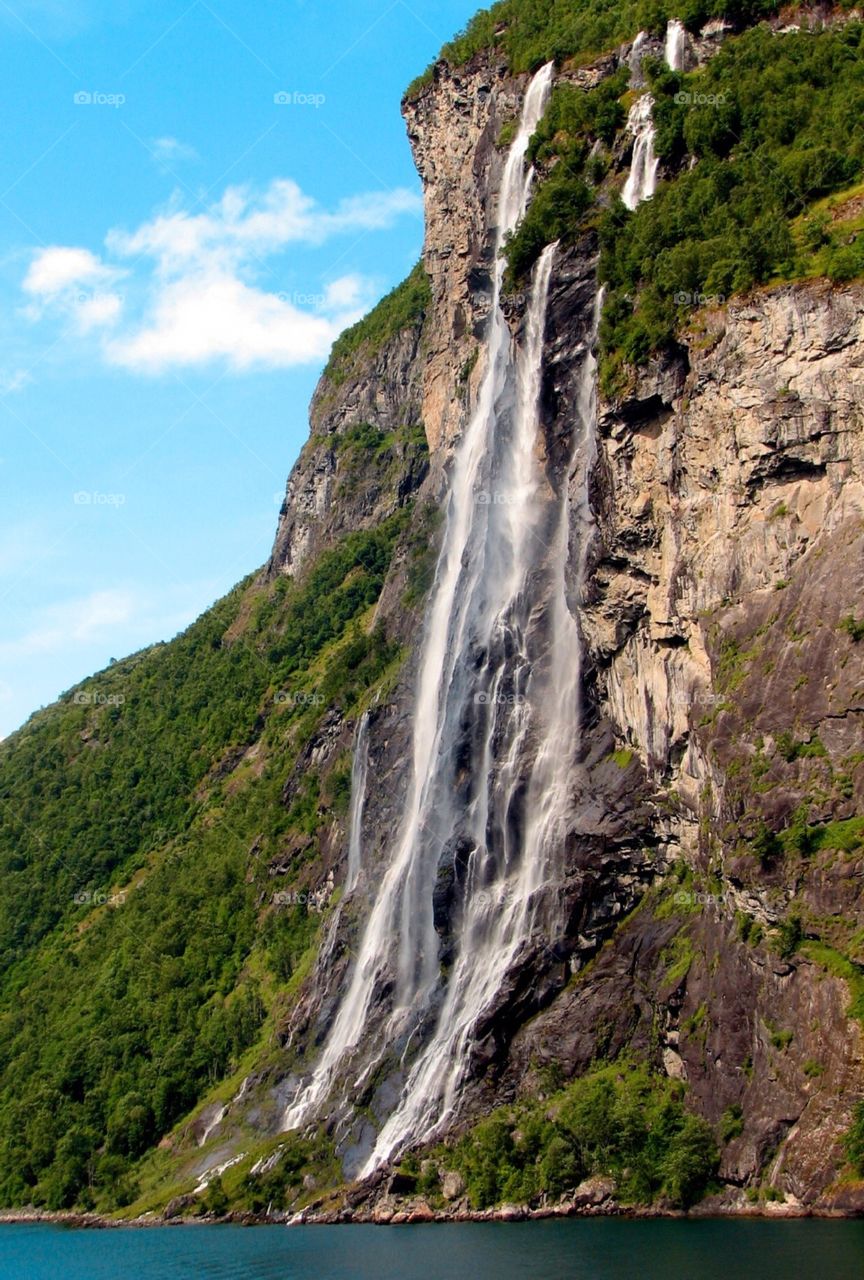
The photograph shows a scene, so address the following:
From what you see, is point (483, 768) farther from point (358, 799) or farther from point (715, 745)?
point (715, 745)

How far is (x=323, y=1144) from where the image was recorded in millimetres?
74625

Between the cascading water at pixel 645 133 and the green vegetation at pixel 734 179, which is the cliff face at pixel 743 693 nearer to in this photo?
the green vegetation at pixel 734 179

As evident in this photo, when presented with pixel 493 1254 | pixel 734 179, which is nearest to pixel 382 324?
pixel 734 179

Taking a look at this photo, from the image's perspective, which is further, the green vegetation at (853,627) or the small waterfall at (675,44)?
the small waterfall at (675,44)

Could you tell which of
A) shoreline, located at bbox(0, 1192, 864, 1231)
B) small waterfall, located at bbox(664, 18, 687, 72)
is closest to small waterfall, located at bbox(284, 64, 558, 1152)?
shoreline, located at bbox(0, 1192, 864, 1231)

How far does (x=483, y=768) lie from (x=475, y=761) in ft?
3.90

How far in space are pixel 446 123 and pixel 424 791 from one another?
207 ft

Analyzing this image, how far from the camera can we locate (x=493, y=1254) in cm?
4997

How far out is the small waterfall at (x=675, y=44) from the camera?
93.1m

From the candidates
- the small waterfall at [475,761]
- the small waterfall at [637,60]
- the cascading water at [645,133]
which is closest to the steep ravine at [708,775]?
the small waterfall at [475,761]

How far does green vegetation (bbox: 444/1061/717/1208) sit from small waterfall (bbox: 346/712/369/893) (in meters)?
35.5

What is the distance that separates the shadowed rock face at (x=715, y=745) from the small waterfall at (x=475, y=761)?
2.21m

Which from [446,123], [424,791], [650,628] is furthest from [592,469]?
[446,123]

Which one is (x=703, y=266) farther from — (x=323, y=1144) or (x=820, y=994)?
(x=323, y=1144)
